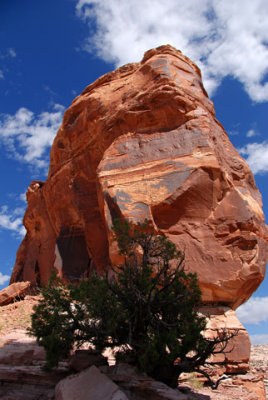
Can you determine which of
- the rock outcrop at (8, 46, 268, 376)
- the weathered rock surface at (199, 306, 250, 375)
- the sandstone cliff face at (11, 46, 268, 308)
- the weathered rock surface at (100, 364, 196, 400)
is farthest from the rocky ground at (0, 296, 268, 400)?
the sandstone cliff face at (11, 46, 268, 308)

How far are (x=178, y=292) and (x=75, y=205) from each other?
1133cm

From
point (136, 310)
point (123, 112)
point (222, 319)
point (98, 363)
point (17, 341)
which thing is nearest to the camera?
point (136, 310)

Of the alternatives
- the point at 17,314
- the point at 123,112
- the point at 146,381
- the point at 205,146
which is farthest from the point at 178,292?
the point at 123,112

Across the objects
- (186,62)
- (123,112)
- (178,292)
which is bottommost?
(178,292)

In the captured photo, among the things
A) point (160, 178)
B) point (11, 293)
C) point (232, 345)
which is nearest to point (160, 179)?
point (160, 178)

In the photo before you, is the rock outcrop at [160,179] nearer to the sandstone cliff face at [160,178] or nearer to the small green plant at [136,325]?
the sandstone cliff face at [160,178]

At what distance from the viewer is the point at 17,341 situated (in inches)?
442

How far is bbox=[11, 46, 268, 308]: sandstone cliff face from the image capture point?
43.1 ft

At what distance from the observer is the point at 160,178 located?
45.9 feet

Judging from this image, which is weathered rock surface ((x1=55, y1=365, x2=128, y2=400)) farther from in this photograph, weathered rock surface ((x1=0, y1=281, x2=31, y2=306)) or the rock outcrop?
weathered rock surface ((x1=0, y1=281, x2=31, y2=306))

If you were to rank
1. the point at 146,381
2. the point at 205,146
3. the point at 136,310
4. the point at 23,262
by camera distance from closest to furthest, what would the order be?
the point at 146,381 < the point at 136,310 < the point at 205,146 < the point at 23,262

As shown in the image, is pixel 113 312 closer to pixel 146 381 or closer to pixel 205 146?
pixel 146 381

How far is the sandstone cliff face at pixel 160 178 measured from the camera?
1315cm

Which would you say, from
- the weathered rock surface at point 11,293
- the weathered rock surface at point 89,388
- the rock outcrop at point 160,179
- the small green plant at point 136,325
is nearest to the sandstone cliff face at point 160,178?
the rock outcrop at point 160,179
